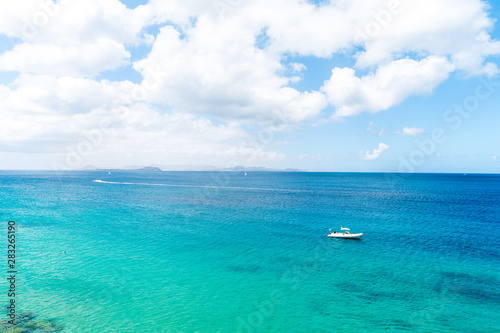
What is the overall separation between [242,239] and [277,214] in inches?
1119

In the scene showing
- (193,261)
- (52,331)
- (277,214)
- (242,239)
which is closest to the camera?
(52,331)

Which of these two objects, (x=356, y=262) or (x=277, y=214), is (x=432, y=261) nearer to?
(x=356, y=262)

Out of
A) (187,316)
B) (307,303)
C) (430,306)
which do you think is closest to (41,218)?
(187,316)

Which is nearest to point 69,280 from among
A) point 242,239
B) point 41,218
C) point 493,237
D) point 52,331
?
point 52,331

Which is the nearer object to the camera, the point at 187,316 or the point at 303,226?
the point at 187,316

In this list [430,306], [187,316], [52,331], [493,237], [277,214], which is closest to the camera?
[52,331]

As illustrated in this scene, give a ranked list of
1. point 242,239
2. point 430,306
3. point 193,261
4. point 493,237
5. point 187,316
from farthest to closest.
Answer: point 493,237
point 242,239
point 193,261
point 430,306
point 187,316

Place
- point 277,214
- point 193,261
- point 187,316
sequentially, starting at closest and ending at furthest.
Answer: point 187,316 < point 193,261 < point 277,214

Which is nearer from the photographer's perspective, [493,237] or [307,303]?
[307,303]

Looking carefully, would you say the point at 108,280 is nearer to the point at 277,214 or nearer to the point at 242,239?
the point at 242,239

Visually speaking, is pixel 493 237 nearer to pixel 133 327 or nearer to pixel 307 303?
pixel 307 303

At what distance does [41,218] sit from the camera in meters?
68.8

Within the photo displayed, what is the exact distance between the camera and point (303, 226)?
65.2 m

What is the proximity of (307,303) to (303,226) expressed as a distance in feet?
119
